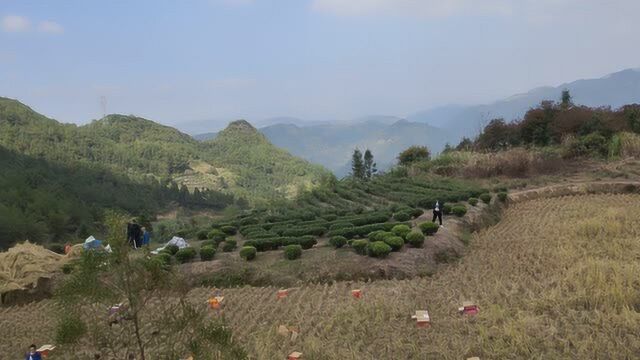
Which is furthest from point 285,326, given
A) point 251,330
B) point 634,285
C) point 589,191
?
point 589,191

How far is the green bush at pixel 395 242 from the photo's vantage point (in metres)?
14.0

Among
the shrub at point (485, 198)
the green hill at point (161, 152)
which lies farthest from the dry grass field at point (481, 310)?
the green hill at point (161, 152)

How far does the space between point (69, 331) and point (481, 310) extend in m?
7.52

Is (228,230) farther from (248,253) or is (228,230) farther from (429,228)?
(429,228)

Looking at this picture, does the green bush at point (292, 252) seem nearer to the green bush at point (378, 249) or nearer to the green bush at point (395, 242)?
the green bush at point (378, 249)

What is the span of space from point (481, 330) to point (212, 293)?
719cm

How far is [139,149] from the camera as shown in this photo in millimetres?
85125

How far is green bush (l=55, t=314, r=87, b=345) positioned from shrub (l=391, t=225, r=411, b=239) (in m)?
12.1

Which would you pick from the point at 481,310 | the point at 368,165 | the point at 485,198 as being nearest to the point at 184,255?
the point at 481,310

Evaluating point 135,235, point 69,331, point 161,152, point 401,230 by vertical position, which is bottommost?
point 401,230

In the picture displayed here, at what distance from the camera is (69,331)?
3576mm

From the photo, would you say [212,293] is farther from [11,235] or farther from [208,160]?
[208,160]

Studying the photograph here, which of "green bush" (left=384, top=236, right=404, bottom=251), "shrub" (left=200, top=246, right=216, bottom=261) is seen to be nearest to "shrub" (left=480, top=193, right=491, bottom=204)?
"green bush" (left=384, top=236, right=404, bottom=251)

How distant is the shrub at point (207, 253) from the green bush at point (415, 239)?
576cm
